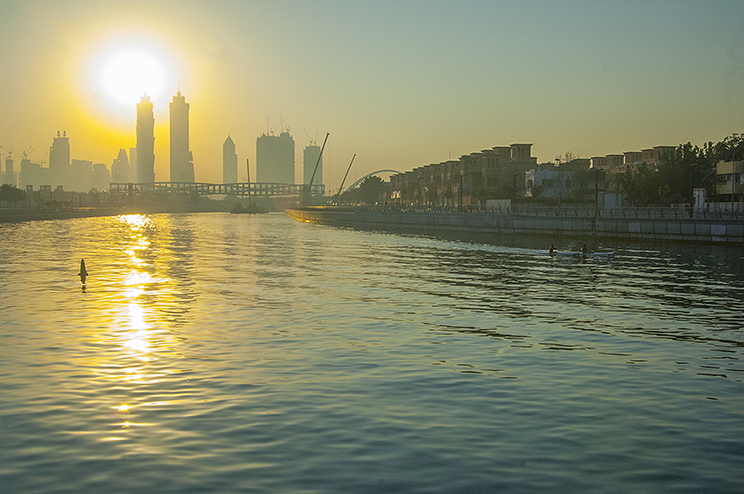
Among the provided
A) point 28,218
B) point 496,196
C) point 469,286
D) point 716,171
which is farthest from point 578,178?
point 28,218

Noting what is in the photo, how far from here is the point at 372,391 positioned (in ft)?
50.6

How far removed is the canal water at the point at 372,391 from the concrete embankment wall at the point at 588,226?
34.2 metres

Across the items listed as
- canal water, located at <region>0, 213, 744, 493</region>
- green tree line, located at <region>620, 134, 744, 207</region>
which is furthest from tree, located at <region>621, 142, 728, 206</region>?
canal water, located at <region>0, 213, 744, 493</region>

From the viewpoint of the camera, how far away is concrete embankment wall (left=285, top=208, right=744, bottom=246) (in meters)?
66.3

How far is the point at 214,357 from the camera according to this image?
1917cm

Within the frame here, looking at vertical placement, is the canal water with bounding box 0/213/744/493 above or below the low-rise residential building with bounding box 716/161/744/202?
→ below

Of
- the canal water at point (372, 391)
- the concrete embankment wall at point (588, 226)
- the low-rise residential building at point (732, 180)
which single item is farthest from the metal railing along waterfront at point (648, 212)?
the canal water at point (372, 391)

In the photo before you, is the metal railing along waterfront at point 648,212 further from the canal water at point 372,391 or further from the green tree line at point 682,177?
the canal water at point 372,391

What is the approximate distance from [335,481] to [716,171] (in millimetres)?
106894

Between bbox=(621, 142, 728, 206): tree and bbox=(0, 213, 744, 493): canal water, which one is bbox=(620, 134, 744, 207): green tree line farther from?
bbox=(0, 213, 744, 493): canal water

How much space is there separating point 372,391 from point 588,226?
233 feet

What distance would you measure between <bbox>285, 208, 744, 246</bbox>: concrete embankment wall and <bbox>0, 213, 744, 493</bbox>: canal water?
34.2 metres

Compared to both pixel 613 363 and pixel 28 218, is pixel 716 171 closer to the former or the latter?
pixel 613 363

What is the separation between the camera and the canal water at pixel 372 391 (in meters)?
10.6
